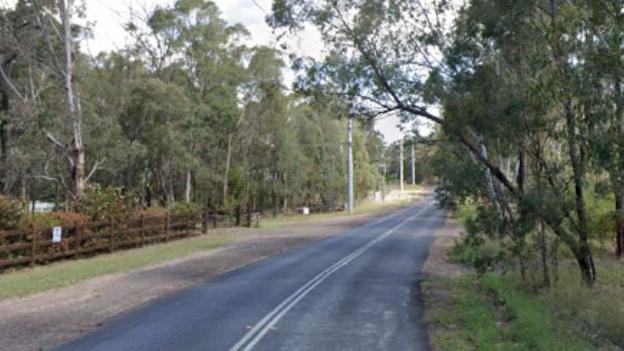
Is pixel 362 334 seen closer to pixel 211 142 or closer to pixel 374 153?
pixel 211 142

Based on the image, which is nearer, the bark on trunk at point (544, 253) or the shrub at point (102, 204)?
the bark on trunk at point (544, 253)

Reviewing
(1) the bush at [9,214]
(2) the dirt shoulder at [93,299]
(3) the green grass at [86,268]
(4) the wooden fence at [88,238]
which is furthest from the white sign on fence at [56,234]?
(2) the dirt shoulder at [93,299]

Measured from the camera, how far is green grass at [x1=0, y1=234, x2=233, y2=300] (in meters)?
16.0

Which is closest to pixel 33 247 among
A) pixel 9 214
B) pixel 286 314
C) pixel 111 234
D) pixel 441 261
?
pixel 9 214

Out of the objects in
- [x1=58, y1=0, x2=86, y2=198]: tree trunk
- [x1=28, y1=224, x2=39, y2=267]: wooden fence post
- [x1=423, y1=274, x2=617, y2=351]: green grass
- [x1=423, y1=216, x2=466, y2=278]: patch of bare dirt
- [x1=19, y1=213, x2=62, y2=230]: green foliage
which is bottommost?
[x1=423, y1=274, x2=617, y2=351]: green grass

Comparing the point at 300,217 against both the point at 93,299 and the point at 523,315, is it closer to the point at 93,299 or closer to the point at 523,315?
the point at 93,299

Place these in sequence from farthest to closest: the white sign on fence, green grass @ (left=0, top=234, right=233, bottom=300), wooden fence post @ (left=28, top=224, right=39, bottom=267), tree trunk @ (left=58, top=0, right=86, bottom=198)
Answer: tree trunk @ (left=58, top=0, right=86, bottom=198) → the white sign on fence → wooden fence post @ (left=28, top=224, right=39, bottom=267) → green grass @ (left=0, top=234, right=233, bottom=300)

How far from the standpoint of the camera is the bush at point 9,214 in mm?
20936

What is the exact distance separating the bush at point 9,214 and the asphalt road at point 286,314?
7.56 meters

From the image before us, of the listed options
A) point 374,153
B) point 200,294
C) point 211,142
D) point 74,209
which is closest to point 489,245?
point 200,294

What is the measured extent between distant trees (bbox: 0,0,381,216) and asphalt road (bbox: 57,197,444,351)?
434 centimetres

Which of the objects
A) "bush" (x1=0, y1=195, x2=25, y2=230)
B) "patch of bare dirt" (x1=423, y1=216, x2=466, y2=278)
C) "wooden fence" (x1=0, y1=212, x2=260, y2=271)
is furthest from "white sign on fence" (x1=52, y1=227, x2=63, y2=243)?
"patch of bare dirt" (x1=423, y1=216, x2=466, y2=278)

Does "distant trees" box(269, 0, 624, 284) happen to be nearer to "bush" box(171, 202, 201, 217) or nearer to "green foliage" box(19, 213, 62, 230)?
"green foliage" box(19, 213, 62, 230)

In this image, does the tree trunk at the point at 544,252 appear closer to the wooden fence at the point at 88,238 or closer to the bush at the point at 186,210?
the wooden fence at the point at 88,238
